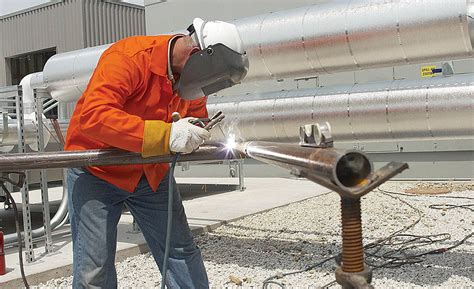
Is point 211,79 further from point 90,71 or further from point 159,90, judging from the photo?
point 90,71

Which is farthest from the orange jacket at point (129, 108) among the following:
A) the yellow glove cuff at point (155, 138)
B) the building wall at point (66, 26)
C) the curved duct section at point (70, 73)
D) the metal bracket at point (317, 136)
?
the building wall at point (66, 26)

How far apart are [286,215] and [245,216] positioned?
49 cm

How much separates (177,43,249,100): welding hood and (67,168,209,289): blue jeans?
0.47m

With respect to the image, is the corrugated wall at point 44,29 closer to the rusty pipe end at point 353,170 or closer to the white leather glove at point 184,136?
the white leather glove at point 184,136

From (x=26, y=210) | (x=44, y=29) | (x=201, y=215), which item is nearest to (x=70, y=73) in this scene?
(x=26, y=210)

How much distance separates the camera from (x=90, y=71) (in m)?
4.83

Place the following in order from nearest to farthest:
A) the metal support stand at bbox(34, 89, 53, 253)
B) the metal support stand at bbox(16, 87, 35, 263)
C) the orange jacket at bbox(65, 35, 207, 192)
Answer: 1. the orange jacket at bbox(65, 35, 207, 192)
2. the metal support stand at bbox(16, 87, 35, 263)
3. the metal support stand at bbox(34, 89, 53, 253)

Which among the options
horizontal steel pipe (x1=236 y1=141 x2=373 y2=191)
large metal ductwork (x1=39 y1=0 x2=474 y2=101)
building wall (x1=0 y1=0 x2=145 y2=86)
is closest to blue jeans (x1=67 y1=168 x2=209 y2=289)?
horizontal steel pipe (x1=236 y1=141 x2=373 y2=191)

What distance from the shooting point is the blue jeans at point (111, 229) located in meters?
2.25

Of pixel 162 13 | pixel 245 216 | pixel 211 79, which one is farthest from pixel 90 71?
pixel 162 13

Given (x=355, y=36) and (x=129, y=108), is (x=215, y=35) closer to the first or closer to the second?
(x=129, y=108)

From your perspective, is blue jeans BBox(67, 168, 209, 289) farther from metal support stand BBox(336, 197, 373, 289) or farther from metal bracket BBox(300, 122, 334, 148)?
metal support stand BBox(336, 197, 373, 289)

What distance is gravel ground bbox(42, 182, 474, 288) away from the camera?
354 centimetres

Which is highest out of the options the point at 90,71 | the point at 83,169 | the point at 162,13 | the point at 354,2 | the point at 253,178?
the point at 162,13
